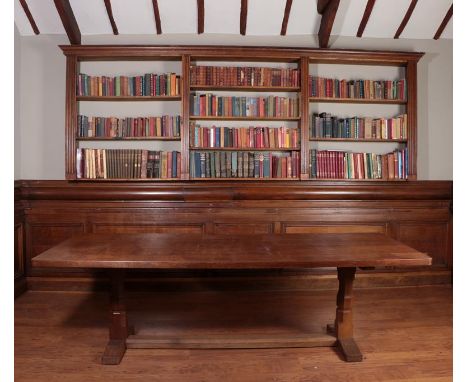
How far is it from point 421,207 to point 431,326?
4.25 feet

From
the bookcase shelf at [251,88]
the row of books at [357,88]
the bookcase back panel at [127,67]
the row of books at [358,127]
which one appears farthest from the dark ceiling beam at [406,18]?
the bookcase back panel at [127,67]

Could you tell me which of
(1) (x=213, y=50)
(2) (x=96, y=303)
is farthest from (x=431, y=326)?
(1) (x=213, y=50)

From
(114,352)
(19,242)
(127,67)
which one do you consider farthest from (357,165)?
(19,242)

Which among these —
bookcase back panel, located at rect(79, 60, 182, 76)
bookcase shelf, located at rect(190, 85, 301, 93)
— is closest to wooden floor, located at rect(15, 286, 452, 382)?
bookcase shelf, located at rect(190, 85, 301, 93)

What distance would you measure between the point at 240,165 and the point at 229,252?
142 cm

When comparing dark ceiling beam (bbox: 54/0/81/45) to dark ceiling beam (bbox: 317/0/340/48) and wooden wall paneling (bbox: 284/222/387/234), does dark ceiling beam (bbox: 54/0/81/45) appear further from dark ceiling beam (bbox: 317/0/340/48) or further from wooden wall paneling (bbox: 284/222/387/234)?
wooden wall paneling (bbox: 284/222/387/234)

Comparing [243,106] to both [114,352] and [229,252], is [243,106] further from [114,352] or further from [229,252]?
[114,352]

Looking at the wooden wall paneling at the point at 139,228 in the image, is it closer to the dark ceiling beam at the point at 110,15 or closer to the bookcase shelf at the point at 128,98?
the bookcase shelf at the point at 128,98

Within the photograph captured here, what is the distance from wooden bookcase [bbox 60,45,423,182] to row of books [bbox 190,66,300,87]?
0.16 feet

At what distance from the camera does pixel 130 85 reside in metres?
3.10

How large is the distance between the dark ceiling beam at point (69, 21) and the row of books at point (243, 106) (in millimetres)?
1258

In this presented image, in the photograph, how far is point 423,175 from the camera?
3.45 metres

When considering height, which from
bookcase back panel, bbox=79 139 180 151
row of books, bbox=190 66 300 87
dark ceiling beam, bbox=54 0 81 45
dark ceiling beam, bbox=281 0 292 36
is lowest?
bookcase back panel, bbox=79 139 180 151

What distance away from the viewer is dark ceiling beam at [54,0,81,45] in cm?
289
